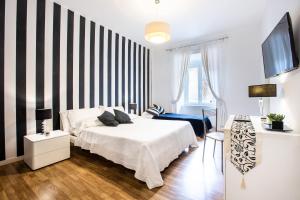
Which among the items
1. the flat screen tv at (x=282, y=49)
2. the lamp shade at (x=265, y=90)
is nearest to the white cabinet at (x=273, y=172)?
the flat screen tv at (x=282, y=49)

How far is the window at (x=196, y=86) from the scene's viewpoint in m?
5.29

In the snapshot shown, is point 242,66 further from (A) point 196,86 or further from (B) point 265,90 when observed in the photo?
(B) point 265,90

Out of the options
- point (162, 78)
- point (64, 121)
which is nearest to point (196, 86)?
point (162, 78)

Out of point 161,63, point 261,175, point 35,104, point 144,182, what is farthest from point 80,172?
point 161,63

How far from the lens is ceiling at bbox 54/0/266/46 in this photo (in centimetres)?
309

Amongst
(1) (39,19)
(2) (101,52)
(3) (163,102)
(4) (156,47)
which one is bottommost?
(3) (163,102)

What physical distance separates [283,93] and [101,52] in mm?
3894

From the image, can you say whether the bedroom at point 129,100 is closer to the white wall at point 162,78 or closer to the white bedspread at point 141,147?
the white bedspread at point 141,147

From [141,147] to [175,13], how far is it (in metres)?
2.94

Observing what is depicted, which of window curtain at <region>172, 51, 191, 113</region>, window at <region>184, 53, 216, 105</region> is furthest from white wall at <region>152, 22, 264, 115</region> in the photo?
window curtain at <region>172, 51, 191, 113</region>

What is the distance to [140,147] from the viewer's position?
2.14 m

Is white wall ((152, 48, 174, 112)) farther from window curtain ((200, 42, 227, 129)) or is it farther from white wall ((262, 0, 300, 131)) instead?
white wall ((262, 0, 300, 131))

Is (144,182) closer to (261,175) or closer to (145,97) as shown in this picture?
→ (261,175)

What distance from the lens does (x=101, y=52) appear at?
13.6ft
